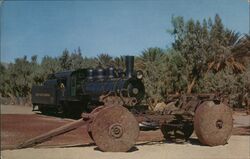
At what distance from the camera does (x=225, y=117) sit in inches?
443

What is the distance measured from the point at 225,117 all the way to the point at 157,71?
12111 mm

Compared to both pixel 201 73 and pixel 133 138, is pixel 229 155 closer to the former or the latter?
pixel 133 138

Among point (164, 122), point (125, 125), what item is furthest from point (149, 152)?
point (164, 122)

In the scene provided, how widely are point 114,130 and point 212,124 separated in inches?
110

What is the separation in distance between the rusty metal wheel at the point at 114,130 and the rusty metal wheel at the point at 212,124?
204cm

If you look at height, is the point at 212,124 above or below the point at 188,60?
below

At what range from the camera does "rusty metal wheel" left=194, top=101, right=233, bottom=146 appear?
1091 cm

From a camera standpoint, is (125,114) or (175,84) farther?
(175,84)

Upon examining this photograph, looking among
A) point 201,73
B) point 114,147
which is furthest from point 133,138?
point 201,73

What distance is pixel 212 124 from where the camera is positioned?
1097cm

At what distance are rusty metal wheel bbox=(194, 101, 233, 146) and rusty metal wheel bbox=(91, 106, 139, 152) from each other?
2.04m

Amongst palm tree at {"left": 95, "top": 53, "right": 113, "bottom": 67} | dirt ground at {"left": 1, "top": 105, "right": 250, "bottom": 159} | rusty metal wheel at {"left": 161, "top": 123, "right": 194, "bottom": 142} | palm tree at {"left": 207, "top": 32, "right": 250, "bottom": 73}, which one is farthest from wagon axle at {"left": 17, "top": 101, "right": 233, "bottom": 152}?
palm tree at {"left": 95, "top": 53, "right": 113, "bottom": 67}

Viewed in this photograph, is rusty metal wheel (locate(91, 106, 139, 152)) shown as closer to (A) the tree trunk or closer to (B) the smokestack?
(B) the smokestack

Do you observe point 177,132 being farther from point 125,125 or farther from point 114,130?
point 114,130
